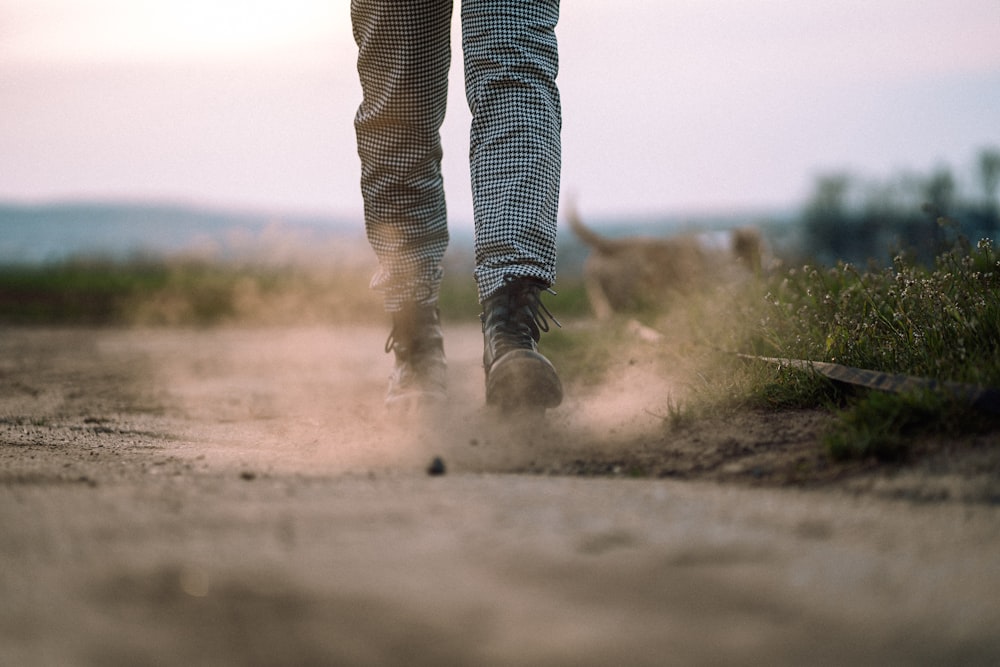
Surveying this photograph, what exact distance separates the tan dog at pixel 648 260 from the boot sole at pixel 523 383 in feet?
11.3

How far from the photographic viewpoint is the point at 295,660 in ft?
2.74

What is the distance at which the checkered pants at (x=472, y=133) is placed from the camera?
2.05 metres

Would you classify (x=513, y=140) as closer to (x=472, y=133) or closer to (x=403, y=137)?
(x=472, y=133)

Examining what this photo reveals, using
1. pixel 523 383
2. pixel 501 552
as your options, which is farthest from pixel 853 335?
pixel 501 552

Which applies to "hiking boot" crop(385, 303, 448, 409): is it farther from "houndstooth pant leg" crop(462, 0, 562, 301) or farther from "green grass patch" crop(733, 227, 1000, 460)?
"green grass patch" crop(733, 227, 1000, 460)

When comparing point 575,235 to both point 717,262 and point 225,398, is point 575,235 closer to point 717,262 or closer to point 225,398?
point 717,262

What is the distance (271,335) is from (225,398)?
271 centimetres

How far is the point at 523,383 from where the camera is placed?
73.8 inches

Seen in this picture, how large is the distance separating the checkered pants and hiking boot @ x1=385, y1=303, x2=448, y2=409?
0.05 m

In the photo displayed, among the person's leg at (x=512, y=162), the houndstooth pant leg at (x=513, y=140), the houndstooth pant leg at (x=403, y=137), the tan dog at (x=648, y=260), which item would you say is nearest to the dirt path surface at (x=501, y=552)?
the person's leg at (x=512, y=162)

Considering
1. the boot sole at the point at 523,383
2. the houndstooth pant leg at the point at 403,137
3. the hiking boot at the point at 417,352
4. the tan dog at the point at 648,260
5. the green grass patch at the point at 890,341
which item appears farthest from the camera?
the tan dog at the point at 648,260

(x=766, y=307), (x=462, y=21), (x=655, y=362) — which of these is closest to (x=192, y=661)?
(x=462, y=21)

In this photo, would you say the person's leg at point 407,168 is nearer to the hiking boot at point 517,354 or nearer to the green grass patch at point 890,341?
the hiking boot at point 517,354

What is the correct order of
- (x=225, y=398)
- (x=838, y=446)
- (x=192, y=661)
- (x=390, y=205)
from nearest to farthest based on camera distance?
(x=192, y=661) < (x=838, y=446) < (x=390, y=205) < (x=225, y=398)
